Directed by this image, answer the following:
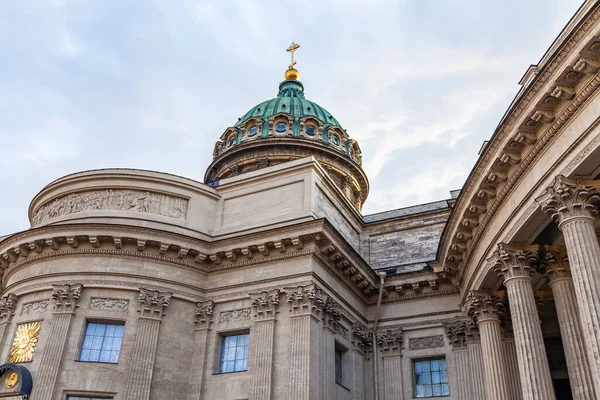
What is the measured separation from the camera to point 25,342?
20.1 meters

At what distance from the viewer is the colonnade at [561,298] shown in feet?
39.6

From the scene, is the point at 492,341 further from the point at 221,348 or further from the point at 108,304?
the point at 108,304

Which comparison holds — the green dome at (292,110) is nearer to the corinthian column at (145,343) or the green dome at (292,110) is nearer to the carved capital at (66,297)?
the corinthian column at (145,343)

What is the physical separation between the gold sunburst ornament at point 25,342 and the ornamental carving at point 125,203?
15.5 ft

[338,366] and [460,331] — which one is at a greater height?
[460,331]

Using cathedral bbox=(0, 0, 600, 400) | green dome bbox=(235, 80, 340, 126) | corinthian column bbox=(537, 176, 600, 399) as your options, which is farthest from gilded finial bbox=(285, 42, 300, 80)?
corinthian column bbox=(537, 176, 600, 399)

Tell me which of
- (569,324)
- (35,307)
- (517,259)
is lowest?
(569,324)

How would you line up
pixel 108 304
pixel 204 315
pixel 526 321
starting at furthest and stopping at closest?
pixel 204 315
pixel 108 304
pixel 526 321

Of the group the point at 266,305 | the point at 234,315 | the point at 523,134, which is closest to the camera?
the point at 523,134

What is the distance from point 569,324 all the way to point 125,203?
16.0 meters

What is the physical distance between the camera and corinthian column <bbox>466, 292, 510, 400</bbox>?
17078mm

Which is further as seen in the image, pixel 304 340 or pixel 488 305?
pixel 304 340

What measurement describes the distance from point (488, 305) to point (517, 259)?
3.20 m

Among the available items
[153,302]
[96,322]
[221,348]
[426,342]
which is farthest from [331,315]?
[96,322]
